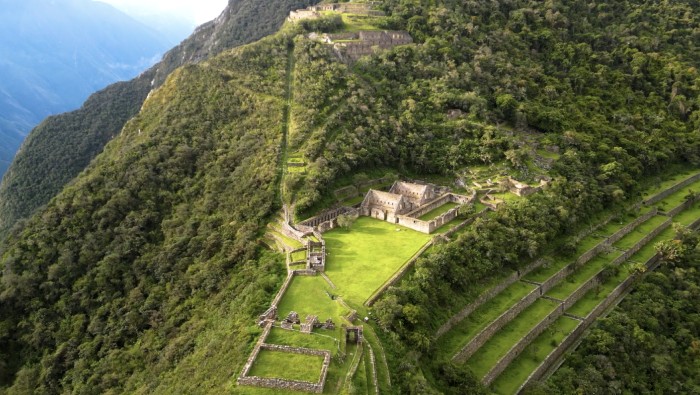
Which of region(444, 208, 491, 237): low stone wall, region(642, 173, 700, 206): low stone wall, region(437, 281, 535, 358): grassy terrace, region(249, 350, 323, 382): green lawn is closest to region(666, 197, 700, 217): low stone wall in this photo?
region(642, 173, 700, 206): low stone wall

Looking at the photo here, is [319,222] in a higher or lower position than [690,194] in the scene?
higher

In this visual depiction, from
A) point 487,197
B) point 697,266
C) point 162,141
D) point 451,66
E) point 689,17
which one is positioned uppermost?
point 689,17

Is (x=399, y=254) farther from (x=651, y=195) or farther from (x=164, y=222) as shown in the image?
(x=651, y=195)

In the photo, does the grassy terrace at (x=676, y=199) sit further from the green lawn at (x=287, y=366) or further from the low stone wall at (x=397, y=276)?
the green lawn at (x=287, y=366)

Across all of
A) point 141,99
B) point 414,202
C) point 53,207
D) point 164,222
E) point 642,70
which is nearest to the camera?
point 414,202

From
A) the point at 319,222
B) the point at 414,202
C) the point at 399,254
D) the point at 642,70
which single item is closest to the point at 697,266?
the point at 414,202

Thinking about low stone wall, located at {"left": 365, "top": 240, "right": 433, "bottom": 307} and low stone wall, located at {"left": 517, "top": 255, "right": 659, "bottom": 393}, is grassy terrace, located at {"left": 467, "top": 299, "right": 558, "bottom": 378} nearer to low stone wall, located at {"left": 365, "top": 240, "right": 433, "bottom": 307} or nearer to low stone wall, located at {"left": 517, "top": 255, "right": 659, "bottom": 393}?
low stone wall, located at {"left": 517, "top": 255, "right": 659, "bottom": 393}

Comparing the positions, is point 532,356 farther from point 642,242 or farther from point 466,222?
point 642,242
